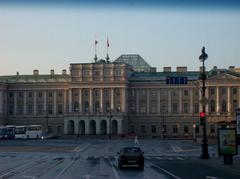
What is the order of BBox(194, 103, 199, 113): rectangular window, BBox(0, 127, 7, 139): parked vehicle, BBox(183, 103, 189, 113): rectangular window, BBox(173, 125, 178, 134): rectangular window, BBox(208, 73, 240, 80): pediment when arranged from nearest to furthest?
BBox(0, 127, 7, 139): parked vehicle, BBox(208, 73, 240, 80): pediment, BBox(173, 125, 178, 134): rectangular window, BBox(194, 103, 199, 113): rectangular window, BBox(183, 103, 189, 113): rectangular window

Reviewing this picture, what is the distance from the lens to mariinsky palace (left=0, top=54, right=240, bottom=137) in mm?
157875

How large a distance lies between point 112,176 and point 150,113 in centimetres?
12821

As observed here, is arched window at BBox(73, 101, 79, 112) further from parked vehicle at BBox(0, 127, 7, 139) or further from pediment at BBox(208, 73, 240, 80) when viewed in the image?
pediment at BBox(208, 73, 240, 80)

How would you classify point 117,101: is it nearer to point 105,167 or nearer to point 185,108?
point 185,108

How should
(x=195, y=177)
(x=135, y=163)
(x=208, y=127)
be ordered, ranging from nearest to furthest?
(x=195, y=177) < (x=135, y=163) < (x=208, y=127)

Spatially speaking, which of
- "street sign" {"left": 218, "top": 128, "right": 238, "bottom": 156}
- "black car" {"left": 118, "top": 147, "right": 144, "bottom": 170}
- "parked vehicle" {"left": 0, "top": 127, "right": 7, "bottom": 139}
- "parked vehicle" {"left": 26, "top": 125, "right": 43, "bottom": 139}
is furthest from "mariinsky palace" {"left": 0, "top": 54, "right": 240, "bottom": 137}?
"black car" {"left": 118, "top": 147, "right": 144, "bottom": 170}

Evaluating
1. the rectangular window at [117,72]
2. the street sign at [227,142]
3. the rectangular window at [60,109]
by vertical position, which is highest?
the rectangular window at [117,72]

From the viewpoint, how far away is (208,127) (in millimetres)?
155875

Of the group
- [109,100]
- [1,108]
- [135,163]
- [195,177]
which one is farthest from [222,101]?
[195,177]

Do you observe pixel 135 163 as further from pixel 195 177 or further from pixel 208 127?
pixel 208 127

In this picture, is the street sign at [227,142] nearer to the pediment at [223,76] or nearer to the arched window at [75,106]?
the pediment at [223,76]

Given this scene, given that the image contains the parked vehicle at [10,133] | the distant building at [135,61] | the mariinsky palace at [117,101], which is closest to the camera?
the parked vehicle at [10,133]

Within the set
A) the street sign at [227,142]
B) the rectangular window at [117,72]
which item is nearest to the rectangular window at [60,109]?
the rectangular window at [117,72]

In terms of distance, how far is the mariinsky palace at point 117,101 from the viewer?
518ft
